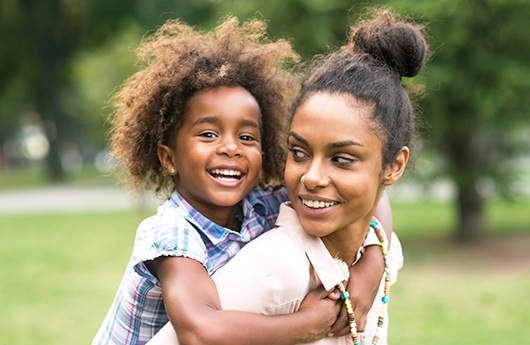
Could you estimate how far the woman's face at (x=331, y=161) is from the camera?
6.66 ft

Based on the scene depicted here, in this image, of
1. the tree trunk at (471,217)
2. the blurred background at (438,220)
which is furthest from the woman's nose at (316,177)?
the tree trunk at (471,217)

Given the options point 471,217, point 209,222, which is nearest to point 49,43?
point 471,217

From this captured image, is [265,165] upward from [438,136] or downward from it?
downward

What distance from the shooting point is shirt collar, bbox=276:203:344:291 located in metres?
2.06

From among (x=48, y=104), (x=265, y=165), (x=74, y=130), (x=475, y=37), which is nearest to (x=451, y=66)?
(x=475, y=37)

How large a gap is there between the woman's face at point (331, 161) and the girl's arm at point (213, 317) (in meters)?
0.23

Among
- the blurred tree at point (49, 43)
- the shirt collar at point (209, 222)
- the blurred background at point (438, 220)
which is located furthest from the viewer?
the blurred tree at point (49, 43)

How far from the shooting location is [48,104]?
29641mm

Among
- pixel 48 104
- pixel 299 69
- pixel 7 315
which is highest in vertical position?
pixel 48 104

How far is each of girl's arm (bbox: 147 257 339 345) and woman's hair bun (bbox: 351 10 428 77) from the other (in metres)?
0.73

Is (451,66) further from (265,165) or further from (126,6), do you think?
(126,6)

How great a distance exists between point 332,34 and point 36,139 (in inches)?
2361

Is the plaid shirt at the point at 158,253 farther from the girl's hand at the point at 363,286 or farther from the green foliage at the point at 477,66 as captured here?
the green foliage at the point at 477,66

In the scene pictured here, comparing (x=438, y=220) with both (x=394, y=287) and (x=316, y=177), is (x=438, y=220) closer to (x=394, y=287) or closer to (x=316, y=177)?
(x=394, y=287)
